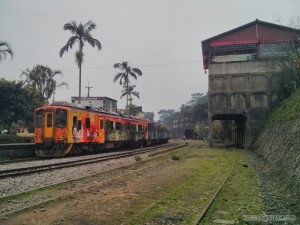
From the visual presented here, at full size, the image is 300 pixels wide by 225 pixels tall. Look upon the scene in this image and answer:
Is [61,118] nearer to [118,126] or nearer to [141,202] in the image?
[118,126]

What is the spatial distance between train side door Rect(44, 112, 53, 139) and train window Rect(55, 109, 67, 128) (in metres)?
0.44

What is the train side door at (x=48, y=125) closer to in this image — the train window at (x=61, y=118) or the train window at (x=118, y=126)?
the train window at (x=61, y=118)

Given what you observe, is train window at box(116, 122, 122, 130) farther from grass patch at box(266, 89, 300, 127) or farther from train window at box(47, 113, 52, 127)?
grass patch at box(266, 89, 300, 127)

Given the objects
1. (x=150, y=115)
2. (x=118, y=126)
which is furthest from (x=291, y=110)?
(x=150, y=115)

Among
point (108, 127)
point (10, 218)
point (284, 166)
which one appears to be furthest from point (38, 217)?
point (108, 127)

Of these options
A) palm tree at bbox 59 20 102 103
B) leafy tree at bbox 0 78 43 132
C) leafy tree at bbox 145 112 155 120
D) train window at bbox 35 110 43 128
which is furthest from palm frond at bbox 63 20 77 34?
leafy tree at bbox 145 112 155 120

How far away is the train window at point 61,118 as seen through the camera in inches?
779

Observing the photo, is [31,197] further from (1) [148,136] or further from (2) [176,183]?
(1) [148,136]

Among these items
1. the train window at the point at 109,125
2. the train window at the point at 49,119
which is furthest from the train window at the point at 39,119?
the train window at the point at 109,125

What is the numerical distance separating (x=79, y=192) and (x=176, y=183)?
3397 mm

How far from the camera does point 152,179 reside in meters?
11.6

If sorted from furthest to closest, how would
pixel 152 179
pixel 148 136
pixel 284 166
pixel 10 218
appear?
1. pixel 148 136
2. pixel 284 166
3. pixel 152 179
4. pixel 10 218

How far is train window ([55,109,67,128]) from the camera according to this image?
19.8 meters

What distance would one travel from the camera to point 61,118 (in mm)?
19906
